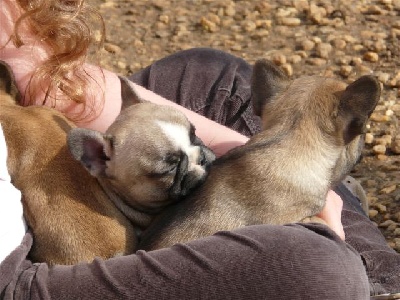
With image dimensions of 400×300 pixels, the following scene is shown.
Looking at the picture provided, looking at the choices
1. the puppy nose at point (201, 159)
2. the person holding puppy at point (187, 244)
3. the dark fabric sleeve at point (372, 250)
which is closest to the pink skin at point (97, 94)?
the person holding puppy at point (187, 244)

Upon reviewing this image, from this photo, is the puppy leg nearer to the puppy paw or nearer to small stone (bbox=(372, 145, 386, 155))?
small stone (bbox=(372, 145, 386, 155))

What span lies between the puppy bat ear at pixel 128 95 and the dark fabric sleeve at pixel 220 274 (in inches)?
25.5

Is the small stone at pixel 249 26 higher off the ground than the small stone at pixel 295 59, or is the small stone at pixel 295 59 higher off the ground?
the small stone at pixel 249 26

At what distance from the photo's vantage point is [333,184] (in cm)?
238

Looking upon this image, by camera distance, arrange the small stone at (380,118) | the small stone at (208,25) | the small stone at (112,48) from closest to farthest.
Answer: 1. the small stone at (380,118)
2. the small stone at (112,48)
3. the small stone at (208,25)

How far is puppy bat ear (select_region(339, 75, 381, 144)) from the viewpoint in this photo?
217 cm

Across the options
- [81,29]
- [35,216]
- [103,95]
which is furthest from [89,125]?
[35,216]

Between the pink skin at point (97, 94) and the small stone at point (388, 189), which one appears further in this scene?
the small stone at point (388, 189)

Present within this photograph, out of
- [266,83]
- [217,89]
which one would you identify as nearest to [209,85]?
[217,89]

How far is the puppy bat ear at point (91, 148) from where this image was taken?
7.35 ft

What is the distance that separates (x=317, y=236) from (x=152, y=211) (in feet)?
1.76

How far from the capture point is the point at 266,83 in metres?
2.43

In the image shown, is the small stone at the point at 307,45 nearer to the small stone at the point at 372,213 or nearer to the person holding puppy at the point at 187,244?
the person holding puppy at the point at 187,244

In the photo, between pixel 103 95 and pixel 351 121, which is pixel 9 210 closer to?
pixel 103 95
